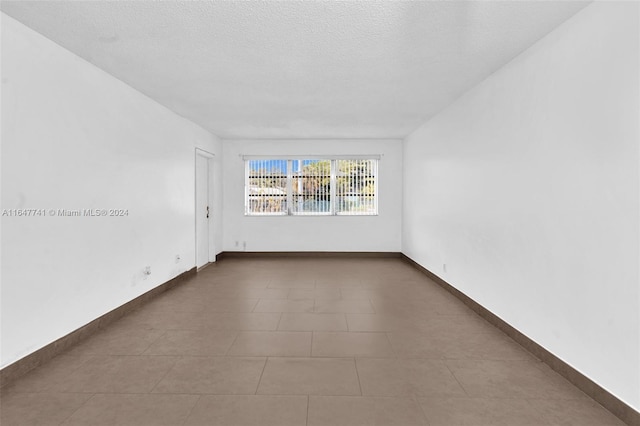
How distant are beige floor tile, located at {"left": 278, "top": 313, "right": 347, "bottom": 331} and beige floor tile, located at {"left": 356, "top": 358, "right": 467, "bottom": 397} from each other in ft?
2.36

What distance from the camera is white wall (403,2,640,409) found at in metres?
1.95

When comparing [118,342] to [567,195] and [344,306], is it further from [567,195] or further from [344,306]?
[567,195]

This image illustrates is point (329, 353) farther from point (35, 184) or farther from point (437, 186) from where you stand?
point (437, 186)

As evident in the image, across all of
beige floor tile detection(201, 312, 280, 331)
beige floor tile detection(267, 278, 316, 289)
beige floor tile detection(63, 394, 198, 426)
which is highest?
beige floor tile detection(267, 278, 316, 289)

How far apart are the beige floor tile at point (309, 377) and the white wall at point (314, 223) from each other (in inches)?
189

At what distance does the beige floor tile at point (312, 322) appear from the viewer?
3.32 meters

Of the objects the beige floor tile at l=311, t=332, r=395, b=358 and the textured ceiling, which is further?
the beige floor tile at l=311, t=332, r=395, b=358

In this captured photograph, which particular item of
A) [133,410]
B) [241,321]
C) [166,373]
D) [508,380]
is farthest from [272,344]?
[508,380]

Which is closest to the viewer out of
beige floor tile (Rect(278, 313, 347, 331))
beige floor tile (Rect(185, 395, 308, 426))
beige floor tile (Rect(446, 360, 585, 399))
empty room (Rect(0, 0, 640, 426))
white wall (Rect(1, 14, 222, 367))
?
beige floor tile (Rect(185, 395, 308, 426))

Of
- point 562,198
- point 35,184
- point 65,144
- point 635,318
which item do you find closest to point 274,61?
point 65,144

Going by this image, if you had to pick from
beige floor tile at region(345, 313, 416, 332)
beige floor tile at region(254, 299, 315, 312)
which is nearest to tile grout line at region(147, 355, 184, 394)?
beige floor tile at region(254, 299, 315, 312)

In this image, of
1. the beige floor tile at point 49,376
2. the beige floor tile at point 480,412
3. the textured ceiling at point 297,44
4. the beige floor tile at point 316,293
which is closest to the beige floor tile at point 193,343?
the beige floor tile at point 49,376

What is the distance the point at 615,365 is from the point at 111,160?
179 inches

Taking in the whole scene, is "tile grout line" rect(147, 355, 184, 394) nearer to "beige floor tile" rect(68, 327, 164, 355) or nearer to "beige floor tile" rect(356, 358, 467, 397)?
"beige floor tile" rect(68, 327, 164, 355)
